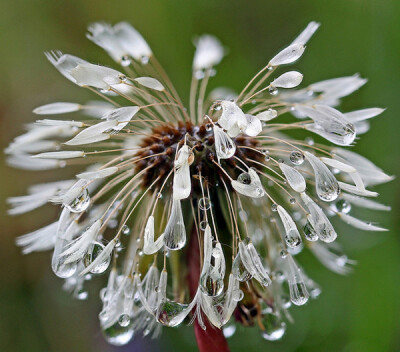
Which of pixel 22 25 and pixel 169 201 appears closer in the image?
pixel 169 201

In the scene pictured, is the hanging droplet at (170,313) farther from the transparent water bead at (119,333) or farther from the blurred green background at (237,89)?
the blurred green background at (237,89)

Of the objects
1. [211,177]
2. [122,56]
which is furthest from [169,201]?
[122,56]

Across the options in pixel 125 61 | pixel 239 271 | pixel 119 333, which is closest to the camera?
pixel 239 271

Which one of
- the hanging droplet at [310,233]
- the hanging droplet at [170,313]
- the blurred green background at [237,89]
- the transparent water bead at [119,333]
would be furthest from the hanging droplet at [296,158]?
the blurred green background at [237,89]

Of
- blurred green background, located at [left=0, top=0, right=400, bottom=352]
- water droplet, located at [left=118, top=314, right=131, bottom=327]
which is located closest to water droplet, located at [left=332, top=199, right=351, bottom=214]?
water droplet, located at [left=118, top=314, right=131, bottom=327]

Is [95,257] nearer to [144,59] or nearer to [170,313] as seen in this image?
[170,313]

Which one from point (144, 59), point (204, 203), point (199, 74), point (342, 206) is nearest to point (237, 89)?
point (199, 74)

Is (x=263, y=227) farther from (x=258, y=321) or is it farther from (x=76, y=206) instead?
(x=76, y=206)
